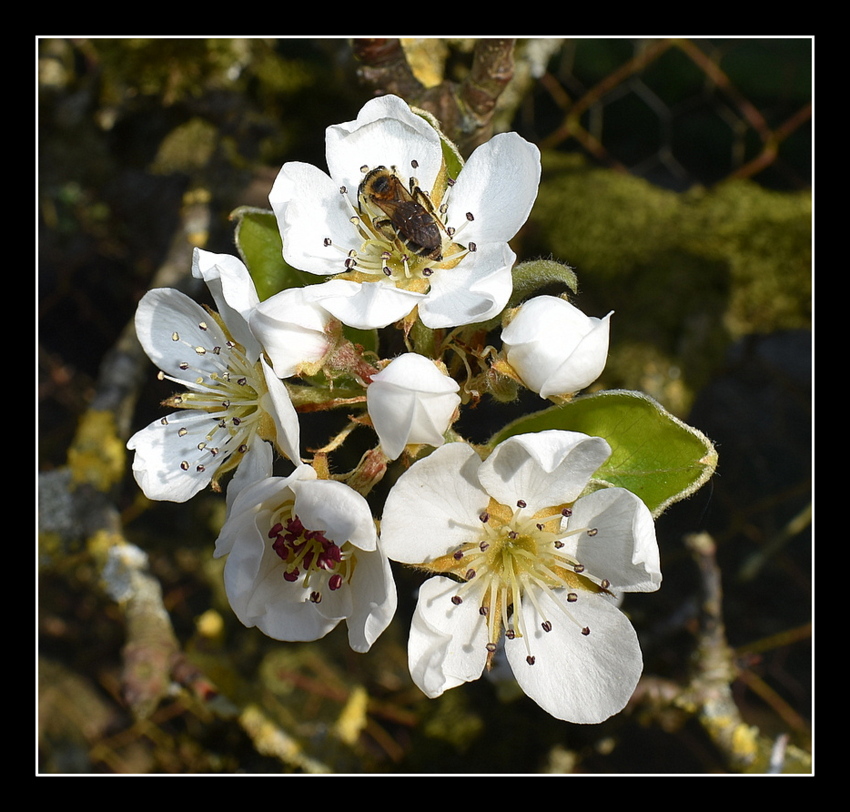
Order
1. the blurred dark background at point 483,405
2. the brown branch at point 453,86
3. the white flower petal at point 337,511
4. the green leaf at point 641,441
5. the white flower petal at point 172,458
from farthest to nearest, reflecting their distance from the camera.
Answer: the blurred dark background at point 483,405, the brown branch at point 453,86, the white flower petal at point 172,458, the green leaf at point 641,441, the white flower petal at point 337,511

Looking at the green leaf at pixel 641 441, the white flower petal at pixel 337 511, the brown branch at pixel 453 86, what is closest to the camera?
the white flower petal at pixel 337 511

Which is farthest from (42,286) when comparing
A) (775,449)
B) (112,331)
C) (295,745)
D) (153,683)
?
(775,449)

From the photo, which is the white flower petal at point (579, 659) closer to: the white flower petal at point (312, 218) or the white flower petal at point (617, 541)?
the white flower petal at point (617, 541)

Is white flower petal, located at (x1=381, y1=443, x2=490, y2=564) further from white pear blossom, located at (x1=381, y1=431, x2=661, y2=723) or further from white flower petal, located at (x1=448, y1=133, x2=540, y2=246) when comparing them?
white flower petal, located at (x1=448, y1=133, x2=540, y2=246)

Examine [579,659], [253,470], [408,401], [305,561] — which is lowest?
[579,659]

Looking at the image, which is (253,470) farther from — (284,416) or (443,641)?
(443,641)

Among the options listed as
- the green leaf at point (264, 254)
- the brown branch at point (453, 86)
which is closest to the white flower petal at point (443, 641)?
the green leaf at point (264, 254)

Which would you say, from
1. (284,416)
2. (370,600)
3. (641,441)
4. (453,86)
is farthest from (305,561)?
(453,86)
